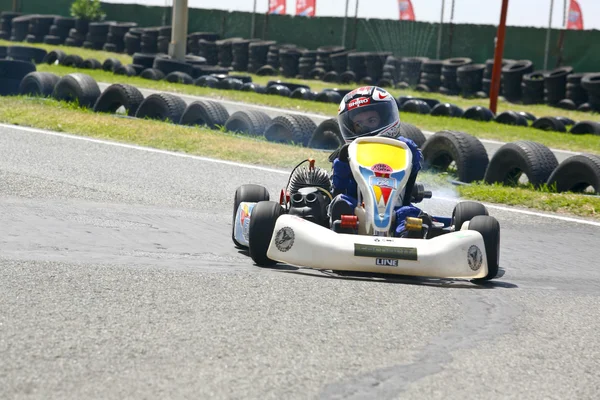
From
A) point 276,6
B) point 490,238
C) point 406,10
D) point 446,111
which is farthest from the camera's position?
point 276,6

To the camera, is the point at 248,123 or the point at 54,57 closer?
the point at 248,123

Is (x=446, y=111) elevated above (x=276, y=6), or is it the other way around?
(x=276, y=6)

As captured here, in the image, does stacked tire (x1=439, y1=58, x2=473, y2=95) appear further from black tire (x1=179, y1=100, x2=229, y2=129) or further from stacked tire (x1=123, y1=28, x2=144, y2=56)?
black tire (x1=179, y1=100, x2=229, y2=129)

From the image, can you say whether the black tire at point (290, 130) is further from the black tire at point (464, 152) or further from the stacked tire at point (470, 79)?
the stacked tire at point (470, 79)

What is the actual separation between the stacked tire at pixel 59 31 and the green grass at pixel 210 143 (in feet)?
64.0

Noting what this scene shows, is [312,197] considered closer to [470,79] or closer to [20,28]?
[470,79]

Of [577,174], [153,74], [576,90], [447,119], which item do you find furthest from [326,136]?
[576,90]

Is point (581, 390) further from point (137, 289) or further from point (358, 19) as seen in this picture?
point (358, 19)

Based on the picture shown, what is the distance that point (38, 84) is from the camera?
1462cm

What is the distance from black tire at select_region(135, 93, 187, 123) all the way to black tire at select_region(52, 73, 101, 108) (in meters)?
0.90

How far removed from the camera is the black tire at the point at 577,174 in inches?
370

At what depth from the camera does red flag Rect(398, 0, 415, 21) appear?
96.5ft

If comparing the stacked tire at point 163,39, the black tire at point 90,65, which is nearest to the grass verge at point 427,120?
the black tire at point 90,65

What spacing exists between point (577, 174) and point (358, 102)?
12.0 ft
